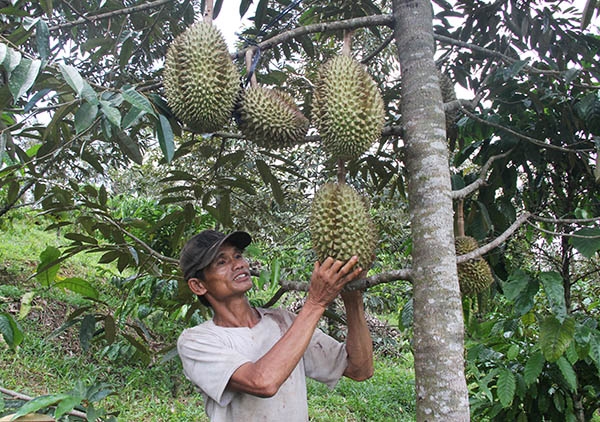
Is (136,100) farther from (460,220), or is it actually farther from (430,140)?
(460,220)

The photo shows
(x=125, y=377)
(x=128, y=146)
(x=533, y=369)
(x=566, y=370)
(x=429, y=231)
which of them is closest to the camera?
(x=429, y=231)

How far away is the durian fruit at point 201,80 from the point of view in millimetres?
1329

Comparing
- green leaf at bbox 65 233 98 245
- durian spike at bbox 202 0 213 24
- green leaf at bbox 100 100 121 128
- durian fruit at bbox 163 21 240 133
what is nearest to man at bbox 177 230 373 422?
green leaf at bbox 65 233 98 245

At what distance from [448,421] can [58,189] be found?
1.63 meters

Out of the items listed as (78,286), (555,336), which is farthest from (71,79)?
(555,336)

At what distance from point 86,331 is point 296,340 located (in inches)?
35.3

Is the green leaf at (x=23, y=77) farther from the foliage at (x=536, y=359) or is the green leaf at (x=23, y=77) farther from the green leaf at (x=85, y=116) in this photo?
the foliage at (x=536, y=359)

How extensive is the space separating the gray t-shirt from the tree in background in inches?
12.4

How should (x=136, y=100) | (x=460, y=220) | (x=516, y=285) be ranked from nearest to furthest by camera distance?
1. (x=136, y=100)
2. (x=516, y=285)
3. (x=460, y=220)

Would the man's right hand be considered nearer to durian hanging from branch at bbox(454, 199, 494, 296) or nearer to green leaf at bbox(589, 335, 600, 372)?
durian hanging from branch at bbox(454, 199, 494, 296)

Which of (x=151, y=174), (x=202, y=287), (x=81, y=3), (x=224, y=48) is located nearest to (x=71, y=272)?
(x=151, y=174)

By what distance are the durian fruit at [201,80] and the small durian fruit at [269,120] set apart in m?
0.05

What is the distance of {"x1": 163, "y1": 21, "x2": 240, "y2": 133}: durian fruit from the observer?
4.36 ft

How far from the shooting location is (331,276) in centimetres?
128
